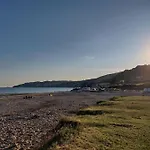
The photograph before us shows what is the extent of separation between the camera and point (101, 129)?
22.0 metres

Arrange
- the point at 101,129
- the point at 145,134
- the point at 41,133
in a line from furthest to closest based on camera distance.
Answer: the point at 41,133, the point at 101,129, the point at 145,134

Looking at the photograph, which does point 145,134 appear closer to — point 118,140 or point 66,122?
point 118,140

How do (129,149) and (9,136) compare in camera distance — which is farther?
(9,136)

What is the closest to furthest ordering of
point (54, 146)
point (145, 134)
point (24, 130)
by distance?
point (54, 146)
point (145, 134)
point (24, 130)

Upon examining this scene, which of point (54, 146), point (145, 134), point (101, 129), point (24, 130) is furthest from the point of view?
point (24, 130)

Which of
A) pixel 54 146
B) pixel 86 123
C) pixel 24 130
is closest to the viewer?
pixel 54 146

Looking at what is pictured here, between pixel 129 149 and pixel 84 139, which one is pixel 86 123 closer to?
pixel 84 139

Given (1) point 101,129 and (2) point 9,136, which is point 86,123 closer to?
(1) point 101,129

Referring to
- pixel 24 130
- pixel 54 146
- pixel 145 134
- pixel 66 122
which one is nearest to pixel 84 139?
pixel 54 146

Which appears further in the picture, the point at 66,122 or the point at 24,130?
the point at 24,130

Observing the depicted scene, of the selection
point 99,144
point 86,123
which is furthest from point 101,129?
point 99,144

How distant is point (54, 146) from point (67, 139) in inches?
69.4

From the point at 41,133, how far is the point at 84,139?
34.4 feet

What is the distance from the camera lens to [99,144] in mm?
17656
